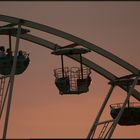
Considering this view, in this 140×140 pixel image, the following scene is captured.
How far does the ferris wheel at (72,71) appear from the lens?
32031 mm

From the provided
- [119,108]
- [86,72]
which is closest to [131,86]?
[119,108]

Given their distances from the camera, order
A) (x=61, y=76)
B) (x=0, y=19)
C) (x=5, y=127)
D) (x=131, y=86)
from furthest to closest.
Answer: (x=131, y=86) → (x=61, y=76) → (x=0, y=19) → (x=5, y=127)

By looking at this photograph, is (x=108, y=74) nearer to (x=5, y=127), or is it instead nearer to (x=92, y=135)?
(x=92, y=135)

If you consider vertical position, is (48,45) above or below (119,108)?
above

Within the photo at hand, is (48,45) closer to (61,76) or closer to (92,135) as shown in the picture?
(61,76)

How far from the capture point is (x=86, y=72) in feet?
114

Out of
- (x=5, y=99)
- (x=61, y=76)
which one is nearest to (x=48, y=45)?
(x=61, y=76)

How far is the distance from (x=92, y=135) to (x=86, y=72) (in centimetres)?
520

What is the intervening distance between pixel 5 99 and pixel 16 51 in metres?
2.35

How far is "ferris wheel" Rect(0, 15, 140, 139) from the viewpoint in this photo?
105 feet

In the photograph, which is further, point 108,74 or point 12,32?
point 108,74

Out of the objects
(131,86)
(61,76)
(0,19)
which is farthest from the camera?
(131,86)

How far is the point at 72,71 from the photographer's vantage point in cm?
3416

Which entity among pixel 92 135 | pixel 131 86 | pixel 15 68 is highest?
pixel 15 68
